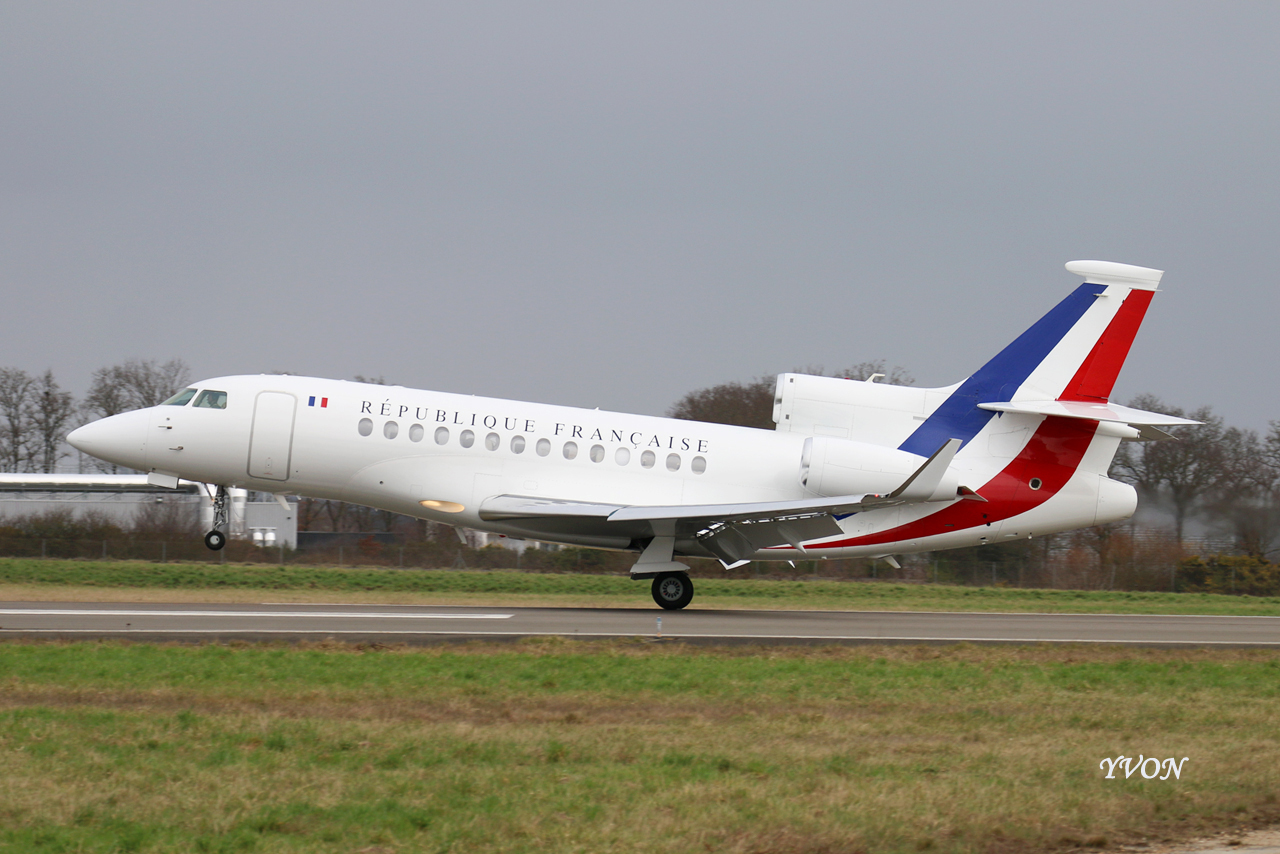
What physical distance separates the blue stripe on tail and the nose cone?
14761mm

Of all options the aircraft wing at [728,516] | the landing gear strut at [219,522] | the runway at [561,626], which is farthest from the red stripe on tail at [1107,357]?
the landing gear strut at [219,522]

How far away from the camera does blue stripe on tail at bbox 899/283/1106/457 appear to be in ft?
73.0

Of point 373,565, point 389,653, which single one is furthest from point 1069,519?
point 373,565

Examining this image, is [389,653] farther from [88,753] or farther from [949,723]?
[949,723]

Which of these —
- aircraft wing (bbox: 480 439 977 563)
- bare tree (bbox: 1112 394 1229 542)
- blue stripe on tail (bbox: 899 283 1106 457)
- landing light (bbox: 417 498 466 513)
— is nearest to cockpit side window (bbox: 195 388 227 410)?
landing light (bbox: 417 498 466 513)

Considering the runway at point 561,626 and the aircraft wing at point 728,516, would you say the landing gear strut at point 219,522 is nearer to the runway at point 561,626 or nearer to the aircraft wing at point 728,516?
the runway at point 561,626

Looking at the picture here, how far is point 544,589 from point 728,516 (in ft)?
48.0

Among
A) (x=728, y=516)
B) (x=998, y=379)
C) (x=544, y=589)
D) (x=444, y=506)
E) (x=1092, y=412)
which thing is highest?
(x=998, y=379)

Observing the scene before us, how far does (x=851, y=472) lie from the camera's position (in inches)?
858

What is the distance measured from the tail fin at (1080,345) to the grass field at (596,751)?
323 inches

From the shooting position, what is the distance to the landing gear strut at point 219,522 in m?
21.7

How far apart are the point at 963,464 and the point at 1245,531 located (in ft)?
59.8

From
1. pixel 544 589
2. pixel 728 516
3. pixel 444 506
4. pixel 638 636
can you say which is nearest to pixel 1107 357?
pixel 728 516

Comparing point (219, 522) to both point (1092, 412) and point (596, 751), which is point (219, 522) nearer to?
point (596, 751)
